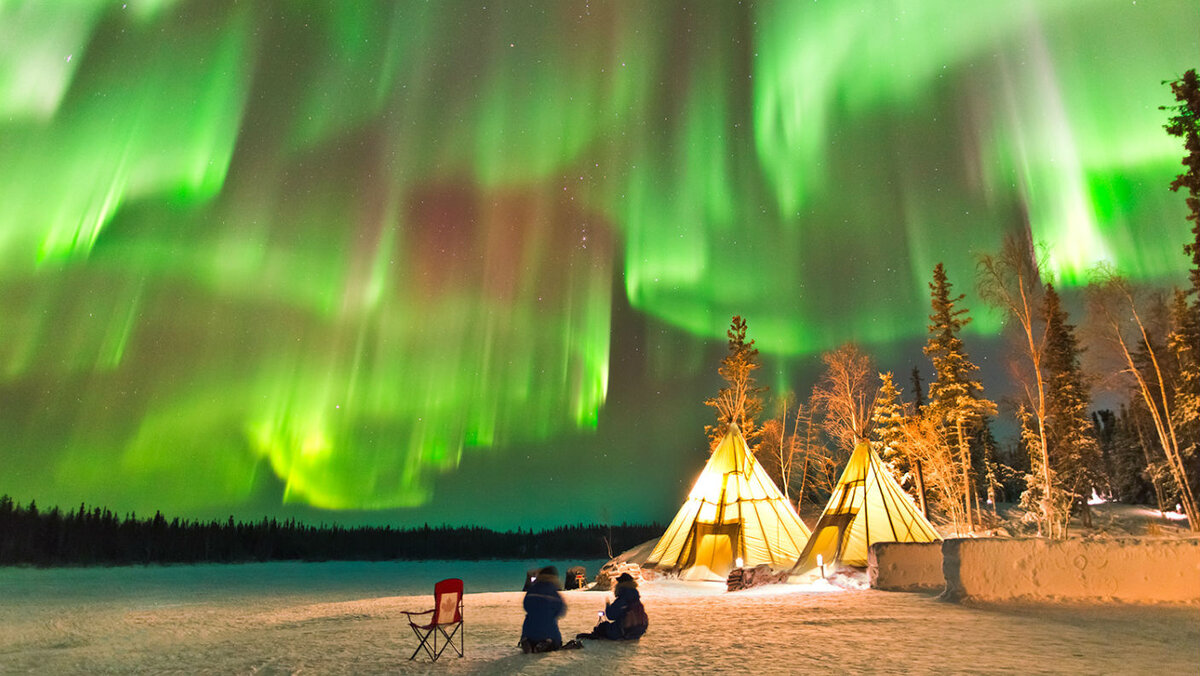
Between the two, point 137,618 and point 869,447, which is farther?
point 869,447

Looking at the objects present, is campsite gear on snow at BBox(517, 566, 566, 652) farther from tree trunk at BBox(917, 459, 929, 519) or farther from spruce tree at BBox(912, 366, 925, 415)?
spruce tree at BBox(912, 366, 925, 415)

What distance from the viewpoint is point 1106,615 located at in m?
10.9

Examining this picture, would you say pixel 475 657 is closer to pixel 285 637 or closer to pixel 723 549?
pixel 285 637

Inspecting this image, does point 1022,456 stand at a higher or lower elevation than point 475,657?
higher

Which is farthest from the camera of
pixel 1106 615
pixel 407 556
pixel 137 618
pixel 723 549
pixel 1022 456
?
pixel 407 556

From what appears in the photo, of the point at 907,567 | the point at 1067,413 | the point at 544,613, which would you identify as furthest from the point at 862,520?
the point at 1067,413

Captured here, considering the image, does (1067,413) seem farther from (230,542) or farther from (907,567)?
(230,542)

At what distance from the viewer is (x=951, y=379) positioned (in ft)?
117

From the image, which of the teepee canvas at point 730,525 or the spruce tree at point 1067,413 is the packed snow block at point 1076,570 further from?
the spruce tree at point 1067,413

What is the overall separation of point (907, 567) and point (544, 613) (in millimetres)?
11120

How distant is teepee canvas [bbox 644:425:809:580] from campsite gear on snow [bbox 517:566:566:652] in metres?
16.0

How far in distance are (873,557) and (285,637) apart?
13.1 meters

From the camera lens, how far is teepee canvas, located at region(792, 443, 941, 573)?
70.2 ft

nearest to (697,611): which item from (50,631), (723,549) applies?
(723,549)
